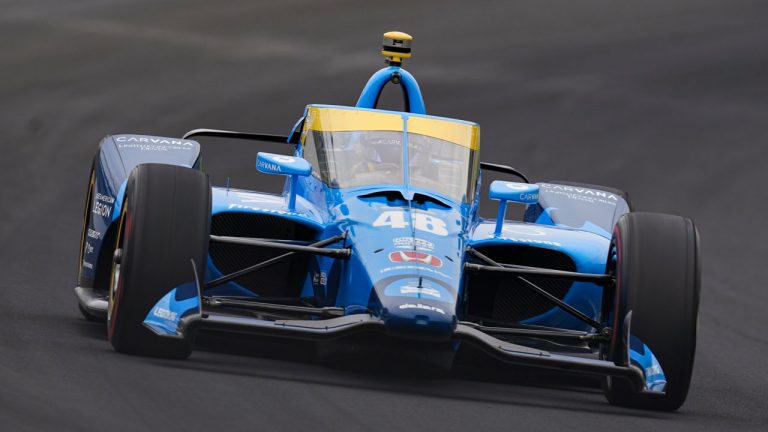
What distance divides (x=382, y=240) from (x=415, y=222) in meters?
0.32

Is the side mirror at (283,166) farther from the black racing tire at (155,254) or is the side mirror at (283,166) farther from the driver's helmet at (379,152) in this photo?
the black racing tire at (155,254)

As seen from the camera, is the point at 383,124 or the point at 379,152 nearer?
the point at 379,152

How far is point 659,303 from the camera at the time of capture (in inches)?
356

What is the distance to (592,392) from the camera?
9750mm

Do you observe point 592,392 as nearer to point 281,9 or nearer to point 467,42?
point 467,42

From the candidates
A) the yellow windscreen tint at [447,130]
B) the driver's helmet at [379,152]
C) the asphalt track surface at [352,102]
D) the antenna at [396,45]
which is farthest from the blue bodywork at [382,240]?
the antenna at [396,45]

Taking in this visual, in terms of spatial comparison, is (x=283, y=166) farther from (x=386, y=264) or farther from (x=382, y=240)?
(x=386, y=264)

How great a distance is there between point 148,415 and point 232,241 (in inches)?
76.2

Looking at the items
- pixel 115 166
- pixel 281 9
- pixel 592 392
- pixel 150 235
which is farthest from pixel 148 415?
pixel 281 9

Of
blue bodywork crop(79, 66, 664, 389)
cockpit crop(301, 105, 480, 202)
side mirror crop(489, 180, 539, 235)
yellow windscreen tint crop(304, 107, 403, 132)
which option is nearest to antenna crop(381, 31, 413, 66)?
blue bodywork crop(79, 66, 664, 389)

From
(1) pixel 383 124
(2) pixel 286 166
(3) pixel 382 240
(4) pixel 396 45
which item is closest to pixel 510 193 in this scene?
(1) pixel 383 124

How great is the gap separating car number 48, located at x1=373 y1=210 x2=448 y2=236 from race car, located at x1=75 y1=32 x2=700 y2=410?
0.05ft

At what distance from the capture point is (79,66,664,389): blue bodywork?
8.75 meters

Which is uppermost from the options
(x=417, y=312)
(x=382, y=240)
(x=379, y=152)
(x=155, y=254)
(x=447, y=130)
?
(x=447, y=130)
